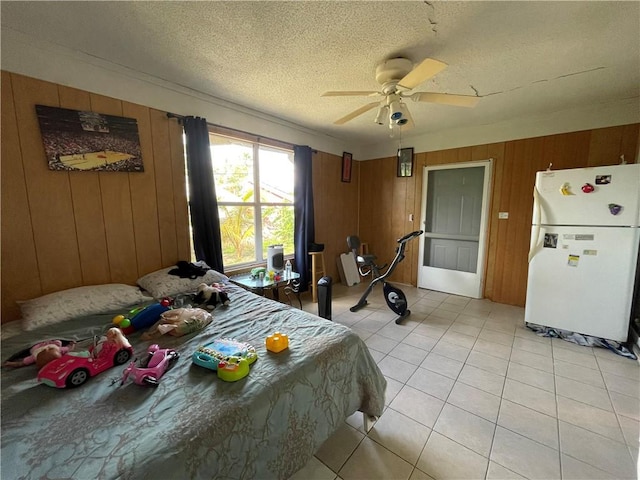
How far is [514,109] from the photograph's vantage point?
9.35 ft

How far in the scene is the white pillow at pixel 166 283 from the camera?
1.96 meters

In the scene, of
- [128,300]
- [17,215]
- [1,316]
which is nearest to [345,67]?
[128,300]

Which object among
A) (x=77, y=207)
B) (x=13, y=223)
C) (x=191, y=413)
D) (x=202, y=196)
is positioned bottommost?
(x=191, y=413)

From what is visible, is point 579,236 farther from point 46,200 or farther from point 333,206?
point 46,200

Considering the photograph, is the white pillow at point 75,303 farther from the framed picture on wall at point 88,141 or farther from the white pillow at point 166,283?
the framed picture on wall at point 88,141

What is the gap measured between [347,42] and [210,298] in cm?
202

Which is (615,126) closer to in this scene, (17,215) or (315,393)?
(315,393)

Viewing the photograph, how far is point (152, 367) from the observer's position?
1.08 metres

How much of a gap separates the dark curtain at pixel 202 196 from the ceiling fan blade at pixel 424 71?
187 centimetres

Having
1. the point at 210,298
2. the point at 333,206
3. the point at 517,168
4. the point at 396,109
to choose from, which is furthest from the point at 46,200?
the point at 517,168

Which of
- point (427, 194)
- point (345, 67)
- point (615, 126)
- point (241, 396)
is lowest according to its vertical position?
point (241, 396)

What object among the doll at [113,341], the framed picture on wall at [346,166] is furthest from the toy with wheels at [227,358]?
the framed picture on wall at [346,166]

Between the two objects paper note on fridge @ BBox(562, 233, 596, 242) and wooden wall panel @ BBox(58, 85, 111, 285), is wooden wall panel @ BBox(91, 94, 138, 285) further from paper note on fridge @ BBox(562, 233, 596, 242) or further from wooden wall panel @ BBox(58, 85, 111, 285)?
paper note on fridge @ BBox(562, 233, 596, 242)

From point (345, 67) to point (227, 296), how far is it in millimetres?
2009
